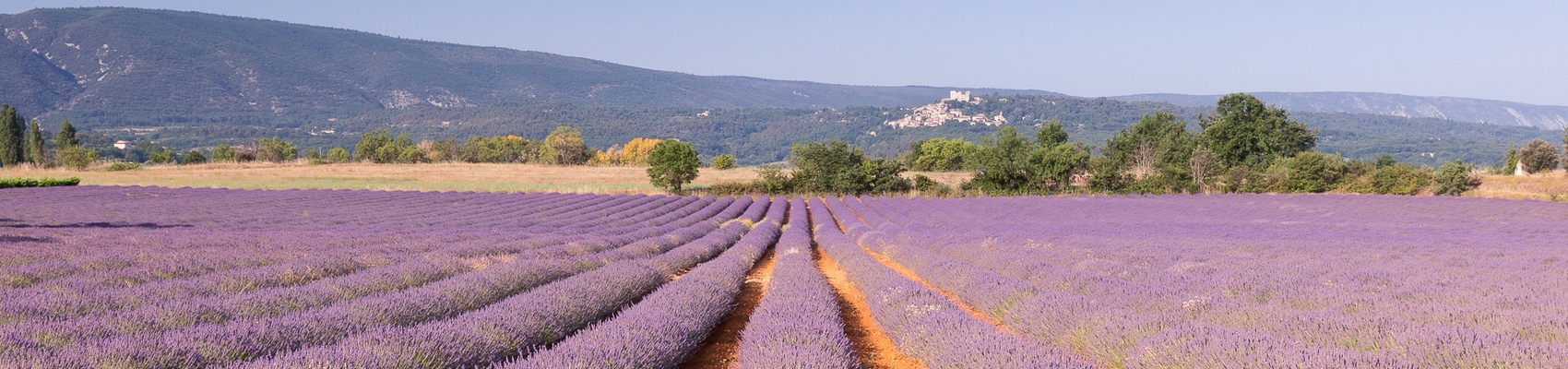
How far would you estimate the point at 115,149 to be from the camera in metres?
121

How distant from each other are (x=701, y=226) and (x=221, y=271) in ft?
34.9

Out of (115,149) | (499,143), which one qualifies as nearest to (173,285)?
(499,143)

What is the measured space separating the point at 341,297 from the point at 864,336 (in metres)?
4.02

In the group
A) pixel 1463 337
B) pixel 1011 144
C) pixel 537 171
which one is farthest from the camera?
pixel 537 171

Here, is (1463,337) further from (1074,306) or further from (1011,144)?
(1011,144)

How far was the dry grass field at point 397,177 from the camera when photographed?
1689 inches

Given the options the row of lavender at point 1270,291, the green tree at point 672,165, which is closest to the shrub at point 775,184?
the green tree at point 672,165

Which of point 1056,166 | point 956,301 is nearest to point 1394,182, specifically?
point 1056,166

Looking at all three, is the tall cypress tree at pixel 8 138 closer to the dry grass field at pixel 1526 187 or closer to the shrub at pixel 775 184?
the shrub at pixel 775 184

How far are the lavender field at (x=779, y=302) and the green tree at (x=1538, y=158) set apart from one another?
5361 centimetres

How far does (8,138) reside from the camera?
207 feet

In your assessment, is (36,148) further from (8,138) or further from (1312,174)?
(1312,174)

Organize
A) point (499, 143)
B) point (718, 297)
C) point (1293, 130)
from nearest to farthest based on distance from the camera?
point (718, 297)
point (1293, 130)
point (499, 143)

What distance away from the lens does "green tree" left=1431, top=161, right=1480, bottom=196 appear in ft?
106
